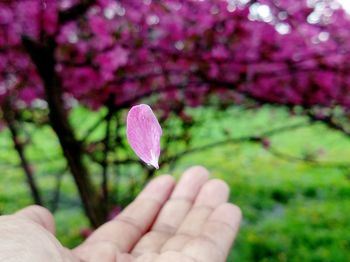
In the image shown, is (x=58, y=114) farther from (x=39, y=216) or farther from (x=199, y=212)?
(x=199, y=212)

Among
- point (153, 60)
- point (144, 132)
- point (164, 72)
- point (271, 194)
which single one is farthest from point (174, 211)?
point (271, 194)

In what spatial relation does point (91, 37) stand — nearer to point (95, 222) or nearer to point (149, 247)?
point (95, 222)

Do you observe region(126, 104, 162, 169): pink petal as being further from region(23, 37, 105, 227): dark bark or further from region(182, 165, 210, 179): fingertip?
region(182, 165, 210, 179): fingertip

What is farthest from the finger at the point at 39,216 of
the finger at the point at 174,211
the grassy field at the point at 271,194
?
the grassy field at the point at 271,194

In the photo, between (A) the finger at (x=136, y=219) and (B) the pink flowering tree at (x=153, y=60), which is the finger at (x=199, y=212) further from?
(B) the pink flowering tree at (x=153, y=60)

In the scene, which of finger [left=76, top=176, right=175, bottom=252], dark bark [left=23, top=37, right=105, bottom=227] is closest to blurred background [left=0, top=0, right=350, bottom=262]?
dark bark [left=23, top=37, right=105, bottom=227]
